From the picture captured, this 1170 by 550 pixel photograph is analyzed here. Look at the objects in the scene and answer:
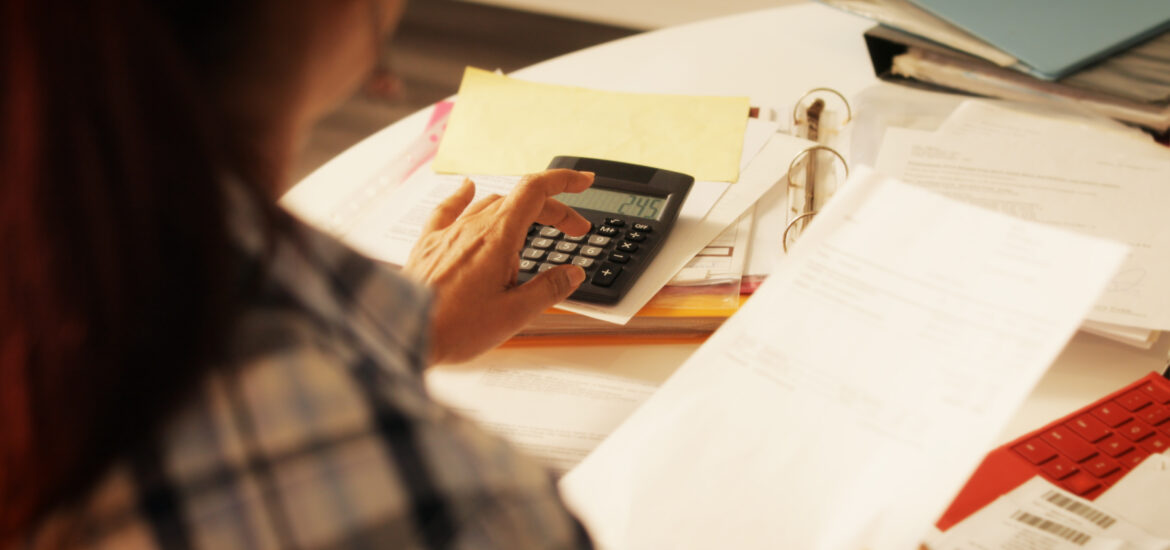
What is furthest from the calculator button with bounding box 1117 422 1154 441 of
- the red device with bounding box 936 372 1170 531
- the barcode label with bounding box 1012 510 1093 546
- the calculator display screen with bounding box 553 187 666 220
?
the calculator display screen with bounding box 553 187 666 220

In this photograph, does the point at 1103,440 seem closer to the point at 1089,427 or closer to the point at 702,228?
the point at 1089,427

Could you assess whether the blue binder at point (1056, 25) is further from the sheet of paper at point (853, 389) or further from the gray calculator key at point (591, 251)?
the gray calculator key at point (591, 251)

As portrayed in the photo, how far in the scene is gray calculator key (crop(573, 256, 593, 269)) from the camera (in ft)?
2.25

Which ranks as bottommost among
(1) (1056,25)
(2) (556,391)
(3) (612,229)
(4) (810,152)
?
(2) (556,391)

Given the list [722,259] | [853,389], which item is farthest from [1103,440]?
[722,259]

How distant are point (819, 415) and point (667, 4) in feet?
6.02

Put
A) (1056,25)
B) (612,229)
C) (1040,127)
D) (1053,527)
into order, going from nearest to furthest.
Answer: (1053,527)
(612,229)
(1040,127)
(1056,25)

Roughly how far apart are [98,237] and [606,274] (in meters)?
0.45

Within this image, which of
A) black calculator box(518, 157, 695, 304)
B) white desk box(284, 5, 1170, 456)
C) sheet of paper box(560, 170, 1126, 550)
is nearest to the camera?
sheet of paper box(560, 170, 1126, 550)

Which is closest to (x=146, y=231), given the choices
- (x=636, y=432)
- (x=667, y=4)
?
(x=636, y=432)

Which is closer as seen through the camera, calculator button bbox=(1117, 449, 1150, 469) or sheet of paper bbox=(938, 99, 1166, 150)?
calculator button bbox=(1117, 449, 1150, 469)

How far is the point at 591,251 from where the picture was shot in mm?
702

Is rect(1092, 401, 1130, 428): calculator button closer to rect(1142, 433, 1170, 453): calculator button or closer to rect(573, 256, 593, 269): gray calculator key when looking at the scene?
rect(1142, 433, 1170, 453): calculator button

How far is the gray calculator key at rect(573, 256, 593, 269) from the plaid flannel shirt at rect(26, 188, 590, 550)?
384 millimetres
